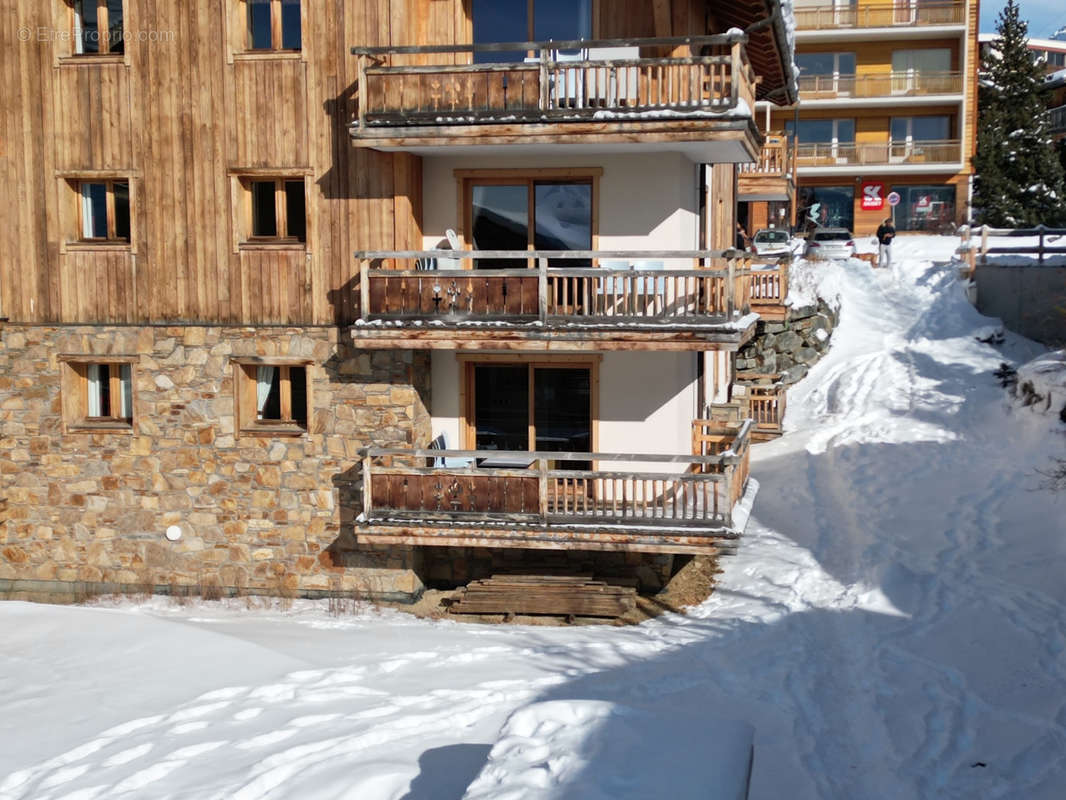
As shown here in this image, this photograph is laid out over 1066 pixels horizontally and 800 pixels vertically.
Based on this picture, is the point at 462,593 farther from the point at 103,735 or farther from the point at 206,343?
the point at 103,735

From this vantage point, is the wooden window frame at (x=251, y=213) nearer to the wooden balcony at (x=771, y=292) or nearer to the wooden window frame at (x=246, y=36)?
the wooden window frame at (x=246, y=36)

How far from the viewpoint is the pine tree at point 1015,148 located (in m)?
44.7

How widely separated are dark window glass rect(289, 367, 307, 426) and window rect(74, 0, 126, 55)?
550 centimetres

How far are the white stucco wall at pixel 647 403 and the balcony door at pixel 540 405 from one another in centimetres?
26

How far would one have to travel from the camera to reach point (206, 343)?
1716 centimetres

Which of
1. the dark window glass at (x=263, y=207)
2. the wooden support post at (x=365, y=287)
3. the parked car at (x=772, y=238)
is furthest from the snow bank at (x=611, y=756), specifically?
the parked car at (x=772, y=238)

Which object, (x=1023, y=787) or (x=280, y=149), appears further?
(x=280, y=149)

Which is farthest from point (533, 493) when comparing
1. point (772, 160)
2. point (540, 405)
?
point (772, 160)

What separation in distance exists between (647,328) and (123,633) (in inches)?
309

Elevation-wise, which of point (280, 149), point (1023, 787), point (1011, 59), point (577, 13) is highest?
point (1011, 59)

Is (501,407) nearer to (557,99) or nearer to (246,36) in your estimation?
(557,99)

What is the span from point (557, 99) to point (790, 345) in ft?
48.5

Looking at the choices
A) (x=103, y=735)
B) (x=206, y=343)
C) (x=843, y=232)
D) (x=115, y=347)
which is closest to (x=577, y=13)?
(x=206, y=343)

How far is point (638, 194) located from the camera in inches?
656
